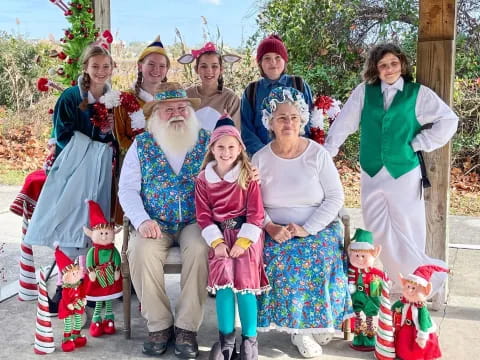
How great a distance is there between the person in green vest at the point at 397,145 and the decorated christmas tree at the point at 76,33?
→ 220cm

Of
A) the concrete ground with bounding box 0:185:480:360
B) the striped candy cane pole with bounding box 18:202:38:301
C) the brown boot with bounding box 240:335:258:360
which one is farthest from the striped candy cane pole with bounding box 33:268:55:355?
the brown boot with bounding box 240:335:258:360

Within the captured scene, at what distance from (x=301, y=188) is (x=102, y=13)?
2.42m

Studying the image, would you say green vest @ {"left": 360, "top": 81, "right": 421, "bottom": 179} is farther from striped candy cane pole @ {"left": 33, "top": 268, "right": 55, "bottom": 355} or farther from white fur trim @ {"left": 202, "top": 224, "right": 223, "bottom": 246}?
striped candy cane pole @ {"left": 33, "top": 268, "right": 55, "bottom": 355}

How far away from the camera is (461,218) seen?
6.98 metres

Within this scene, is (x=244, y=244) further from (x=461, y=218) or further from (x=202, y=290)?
(x=461, y=218)

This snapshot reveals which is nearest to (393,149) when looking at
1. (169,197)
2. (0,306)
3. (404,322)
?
(404,322)

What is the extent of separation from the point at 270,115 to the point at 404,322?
148 cm

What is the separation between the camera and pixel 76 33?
4816 millimetres

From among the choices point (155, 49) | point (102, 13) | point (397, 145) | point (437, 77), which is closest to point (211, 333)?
point (397, 145)

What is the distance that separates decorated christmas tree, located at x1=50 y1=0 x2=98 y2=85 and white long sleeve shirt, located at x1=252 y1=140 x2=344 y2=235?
202cm

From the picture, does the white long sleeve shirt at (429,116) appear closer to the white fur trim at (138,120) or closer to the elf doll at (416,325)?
the elf doll at (416,325)

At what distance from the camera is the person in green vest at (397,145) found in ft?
13.1

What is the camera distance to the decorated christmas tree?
482 cm

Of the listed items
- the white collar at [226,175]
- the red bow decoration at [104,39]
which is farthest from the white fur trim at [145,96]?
the white collar at [226,175]
